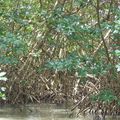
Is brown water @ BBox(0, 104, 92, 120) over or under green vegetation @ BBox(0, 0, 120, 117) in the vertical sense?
under

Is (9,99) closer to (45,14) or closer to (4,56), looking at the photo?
(4,56)

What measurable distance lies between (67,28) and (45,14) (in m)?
1.16

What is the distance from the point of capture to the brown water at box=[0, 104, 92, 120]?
838cm

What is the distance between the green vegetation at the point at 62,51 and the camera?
7.57m

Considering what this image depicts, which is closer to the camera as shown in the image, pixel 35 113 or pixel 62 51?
pixel 35 113

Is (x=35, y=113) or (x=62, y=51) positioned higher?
(x=62, y=51)

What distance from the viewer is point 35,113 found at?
914 cm

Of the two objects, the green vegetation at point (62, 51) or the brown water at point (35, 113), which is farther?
the brown water at point (35, 113)

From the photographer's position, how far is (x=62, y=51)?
32.4 feet

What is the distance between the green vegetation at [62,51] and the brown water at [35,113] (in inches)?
11.0

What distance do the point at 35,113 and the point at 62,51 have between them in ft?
4.36

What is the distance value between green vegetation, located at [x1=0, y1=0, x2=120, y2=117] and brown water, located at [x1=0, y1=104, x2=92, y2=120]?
0.91ft

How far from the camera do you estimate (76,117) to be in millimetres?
8641

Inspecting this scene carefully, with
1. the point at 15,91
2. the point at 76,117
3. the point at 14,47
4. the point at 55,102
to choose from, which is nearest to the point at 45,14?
the point at 14,47
